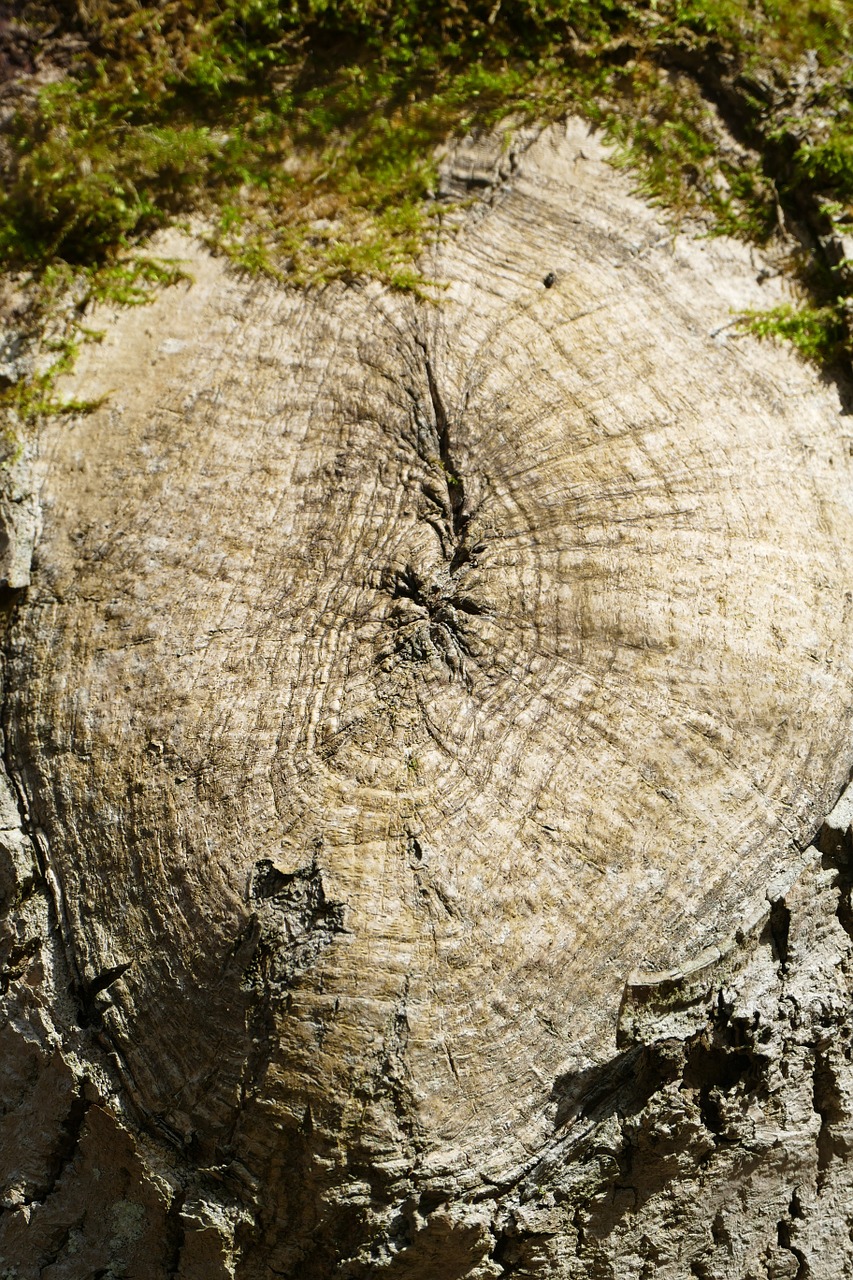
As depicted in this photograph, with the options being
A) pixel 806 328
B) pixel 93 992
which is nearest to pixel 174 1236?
pixel 93 992

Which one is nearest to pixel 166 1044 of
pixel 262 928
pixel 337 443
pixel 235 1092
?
pixel 235 1092

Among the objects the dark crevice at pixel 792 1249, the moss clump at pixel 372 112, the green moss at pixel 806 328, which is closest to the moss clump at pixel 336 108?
the moss clump at pixel 372 112

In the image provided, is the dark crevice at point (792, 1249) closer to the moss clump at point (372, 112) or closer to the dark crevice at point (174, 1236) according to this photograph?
the dark crevice at point (174, 1236)

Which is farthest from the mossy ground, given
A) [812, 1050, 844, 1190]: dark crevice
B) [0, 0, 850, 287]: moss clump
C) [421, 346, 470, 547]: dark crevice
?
[812, 1050, 844, 1190]: dark crevice

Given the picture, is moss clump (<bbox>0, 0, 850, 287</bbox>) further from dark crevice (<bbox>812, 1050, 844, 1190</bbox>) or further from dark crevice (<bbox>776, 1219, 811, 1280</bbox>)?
dark crevice (<bbox>776, 1219, 811, 1280</bbox>)

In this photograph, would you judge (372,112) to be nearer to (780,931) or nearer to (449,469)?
(449,469)
